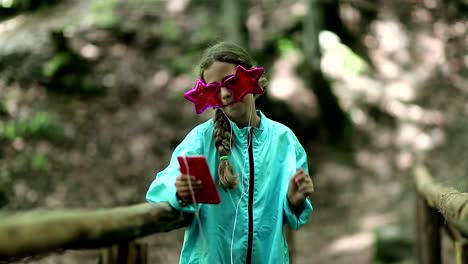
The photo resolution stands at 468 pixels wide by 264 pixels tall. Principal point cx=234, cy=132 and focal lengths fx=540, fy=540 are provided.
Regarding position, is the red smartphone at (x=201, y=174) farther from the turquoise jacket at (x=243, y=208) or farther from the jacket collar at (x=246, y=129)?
the jacket collar at (x=246, y=129)

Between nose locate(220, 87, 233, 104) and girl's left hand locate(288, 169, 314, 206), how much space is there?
17.8 inches

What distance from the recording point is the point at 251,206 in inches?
93.2

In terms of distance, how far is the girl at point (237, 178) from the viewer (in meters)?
2.33

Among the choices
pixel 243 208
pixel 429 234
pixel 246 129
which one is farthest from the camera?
pixel 429 234

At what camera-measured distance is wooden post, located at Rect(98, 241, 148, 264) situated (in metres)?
1.87

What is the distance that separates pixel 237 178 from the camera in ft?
7.63

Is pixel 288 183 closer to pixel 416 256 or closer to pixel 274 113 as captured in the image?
pixel 416 256

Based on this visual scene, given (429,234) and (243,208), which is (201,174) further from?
(429,234)

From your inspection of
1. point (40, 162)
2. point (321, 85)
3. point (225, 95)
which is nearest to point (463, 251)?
point (225, 95)

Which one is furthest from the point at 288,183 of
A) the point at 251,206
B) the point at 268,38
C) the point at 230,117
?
the point at 268,38

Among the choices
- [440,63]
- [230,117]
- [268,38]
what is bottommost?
[230,117]

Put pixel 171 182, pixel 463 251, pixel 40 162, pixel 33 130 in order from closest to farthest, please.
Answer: pixel 171 182
pixel 463 251
pixel 40 162
pixel 33 130

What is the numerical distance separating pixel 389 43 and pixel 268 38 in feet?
7.45

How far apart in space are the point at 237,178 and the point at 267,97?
698cm
